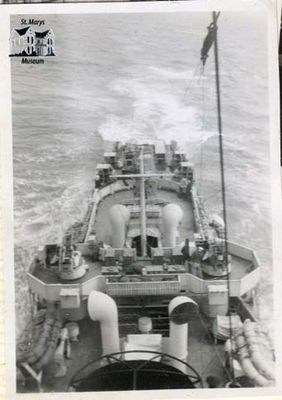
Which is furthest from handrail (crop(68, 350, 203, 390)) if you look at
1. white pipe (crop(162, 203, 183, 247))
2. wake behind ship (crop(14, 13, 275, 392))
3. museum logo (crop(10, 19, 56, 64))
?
museum logo (crop(10, 19, 56, 64))

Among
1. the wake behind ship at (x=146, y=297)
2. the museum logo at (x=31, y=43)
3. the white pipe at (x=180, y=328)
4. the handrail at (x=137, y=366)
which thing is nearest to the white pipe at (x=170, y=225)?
the wake behind ship at (x=146, y=297)

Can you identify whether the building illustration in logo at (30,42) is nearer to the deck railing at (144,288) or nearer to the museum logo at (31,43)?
the museum logo at (31,43)

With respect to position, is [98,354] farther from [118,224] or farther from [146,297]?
[118,224]

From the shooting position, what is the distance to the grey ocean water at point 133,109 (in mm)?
936

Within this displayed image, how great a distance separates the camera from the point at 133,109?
36.9 inches

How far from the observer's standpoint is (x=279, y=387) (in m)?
0.93

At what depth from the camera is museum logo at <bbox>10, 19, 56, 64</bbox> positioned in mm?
937

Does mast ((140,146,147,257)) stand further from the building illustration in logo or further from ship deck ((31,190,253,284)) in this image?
the building illustration in logo

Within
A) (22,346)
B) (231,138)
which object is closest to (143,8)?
(231,138)

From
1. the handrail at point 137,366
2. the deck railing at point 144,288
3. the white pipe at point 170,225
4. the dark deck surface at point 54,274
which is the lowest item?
the handrail at point 137,366

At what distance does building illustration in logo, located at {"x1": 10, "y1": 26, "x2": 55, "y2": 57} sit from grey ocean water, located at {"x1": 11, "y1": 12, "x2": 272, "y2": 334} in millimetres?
14

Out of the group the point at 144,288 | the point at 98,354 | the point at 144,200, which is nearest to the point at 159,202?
the point at 144,200

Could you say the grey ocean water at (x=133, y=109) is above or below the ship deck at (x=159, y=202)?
above

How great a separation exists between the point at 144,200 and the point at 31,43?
385mm
